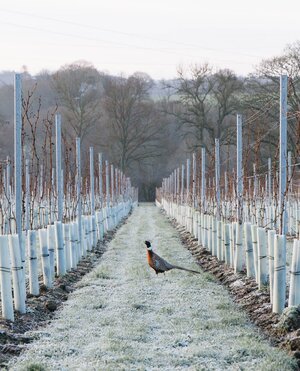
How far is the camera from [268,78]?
2902 centimetres

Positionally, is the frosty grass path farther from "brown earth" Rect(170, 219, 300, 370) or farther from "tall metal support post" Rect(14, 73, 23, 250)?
"tall metal support post" Rect(14, 73, 23, 250)

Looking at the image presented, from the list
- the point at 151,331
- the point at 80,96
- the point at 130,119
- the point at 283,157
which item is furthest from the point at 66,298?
the point at 130,119

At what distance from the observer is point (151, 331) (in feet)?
20.2

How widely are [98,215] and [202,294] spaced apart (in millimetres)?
9247

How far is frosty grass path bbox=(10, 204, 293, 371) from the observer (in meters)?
5.00

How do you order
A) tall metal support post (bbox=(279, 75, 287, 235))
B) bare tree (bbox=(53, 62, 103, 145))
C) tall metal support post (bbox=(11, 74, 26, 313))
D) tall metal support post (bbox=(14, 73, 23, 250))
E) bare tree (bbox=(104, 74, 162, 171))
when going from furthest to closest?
bare tree (bbox=(104, 74, 162, 171))
bare tree (bbox=(53, 62, 103, 145))
tall metal support post (bbox=(14, 73, 23, 250))
tall metal support post (bbox=(279, 75, 287, 235))
tall metal support post (bbox=(11, 74, 26, 313))

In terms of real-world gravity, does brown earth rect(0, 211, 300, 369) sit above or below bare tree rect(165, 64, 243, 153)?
below

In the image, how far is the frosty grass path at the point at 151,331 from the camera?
500 cm

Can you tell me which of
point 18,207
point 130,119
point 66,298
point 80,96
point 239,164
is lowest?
point 66,298

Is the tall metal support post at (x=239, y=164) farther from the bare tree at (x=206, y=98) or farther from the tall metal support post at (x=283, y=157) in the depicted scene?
the bare tree at (x=206, y=98)

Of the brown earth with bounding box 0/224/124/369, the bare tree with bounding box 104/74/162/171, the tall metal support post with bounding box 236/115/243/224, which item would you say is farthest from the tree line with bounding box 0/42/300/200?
the brown earth with bounding box 0/224/124/369

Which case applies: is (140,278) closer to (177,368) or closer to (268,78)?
(177,368)

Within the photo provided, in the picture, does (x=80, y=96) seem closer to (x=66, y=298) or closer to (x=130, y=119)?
(x=130, y=119)

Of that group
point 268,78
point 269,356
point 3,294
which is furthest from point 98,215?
point 268,78
